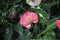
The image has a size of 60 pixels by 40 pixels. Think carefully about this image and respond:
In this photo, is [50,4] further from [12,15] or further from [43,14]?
[12,15]

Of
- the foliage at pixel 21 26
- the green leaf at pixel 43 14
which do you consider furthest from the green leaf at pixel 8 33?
the green leaf at pixel 43 14

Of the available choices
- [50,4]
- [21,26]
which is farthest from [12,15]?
[50,4]

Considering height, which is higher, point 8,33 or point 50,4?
point 50,4

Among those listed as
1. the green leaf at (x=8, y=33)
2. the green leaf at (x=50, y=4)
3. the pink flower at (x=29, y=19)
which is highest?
the green leaf at (x=50, y=4)

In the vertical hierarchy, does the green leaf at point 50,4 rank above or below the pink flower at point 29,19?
above

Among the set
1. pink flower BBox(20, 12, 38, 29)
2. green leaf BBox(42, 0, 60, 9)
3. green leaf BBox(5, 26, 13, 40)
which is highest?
green leaf BBox(42, 0, 60, 9)

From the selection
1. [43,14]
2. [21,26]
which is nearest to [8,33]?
[21,26]

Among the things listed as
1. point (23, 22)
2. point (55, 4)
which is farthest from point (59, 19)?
point (23, 22)

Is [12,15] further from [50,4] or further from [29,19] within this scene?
[50,4]

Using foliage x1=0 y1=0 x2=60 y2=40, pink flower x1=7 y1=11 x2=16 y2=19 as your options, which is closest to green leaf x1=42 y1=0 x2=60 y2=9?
foliage x1=0 y1=0 x2=60 y2=40

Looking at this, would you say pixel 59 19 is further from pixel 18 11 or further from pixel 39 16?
pixel 18 11

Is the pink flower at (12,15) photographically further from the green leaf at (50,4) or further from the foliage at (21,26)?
the green leaf at (50,4)

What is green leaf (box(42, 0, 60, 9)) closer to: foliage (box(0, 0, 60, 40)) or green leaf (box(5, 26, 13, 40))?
foliage (box(0, 0, 60, 40))
